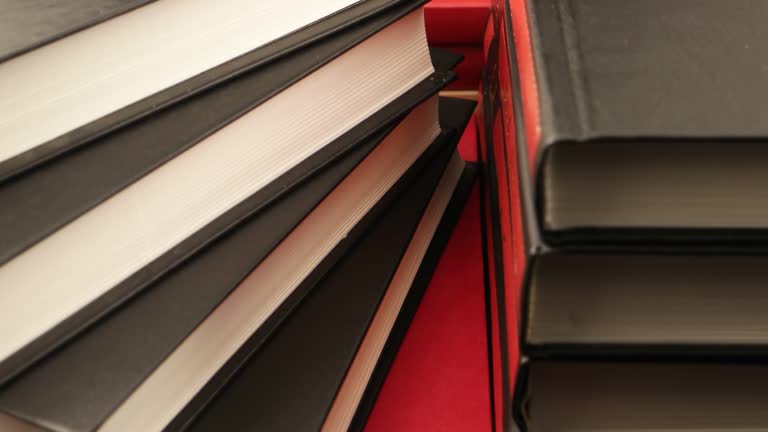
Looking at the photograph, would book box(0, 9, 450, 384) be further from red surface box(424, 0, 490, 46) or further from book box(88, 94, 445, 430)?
red surface box(424, 0, 490, 46)

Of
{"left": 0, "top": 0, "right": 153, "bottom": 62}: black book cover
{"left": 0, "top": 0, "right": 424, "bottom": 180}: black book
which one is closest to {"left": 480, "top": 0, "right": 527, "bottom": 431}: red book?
{"left": 0, "top": 0, "right": 424, "bottom": 180}: black book

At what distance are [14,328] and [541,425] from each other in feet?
0.86

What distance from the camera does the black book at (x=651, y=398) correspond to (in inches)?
13.1

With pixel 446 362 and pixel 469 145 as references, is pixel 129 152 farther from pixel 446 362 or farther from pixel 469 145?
pixel 469 145

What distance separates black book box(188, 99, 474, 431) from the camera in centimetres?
35

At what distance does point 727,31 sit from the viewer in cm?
31

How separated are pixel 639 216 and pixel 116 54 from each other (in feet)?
0.91

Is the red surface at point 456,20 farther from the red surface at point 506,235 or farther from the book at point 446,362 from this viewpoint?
the book at point 446,362

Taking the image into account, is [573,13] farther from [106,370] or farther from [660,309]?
[106,370]

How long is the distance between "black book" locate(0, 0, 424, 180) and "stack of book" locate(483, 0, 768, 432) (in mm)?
142

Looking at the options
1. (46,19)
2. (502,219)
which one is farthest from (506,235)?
(46,19)

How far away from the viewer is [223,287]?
0.33m

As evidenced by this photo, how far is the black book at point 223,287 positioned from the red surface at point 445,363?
0.27 ft

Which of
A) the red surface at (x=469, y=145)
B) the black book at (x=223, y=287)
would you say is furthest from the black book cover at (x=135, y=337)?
the red surface at (x=469, y=145)
